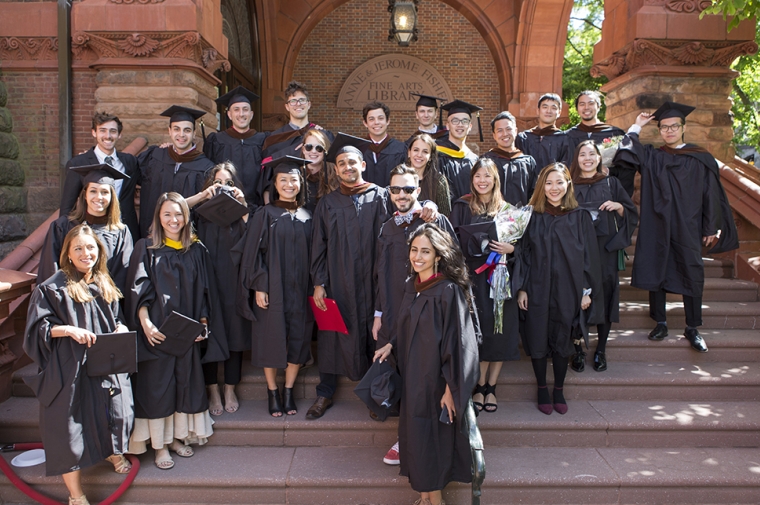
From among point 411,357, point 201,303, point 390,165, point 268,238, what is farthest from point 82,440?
point 390,165

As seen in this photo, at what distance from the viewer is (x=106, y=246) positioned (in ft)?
13.2

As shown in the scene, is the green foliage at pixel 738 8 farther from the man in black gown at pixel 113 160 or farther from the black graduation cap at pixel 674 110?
the man in black gown at pixel 113 160

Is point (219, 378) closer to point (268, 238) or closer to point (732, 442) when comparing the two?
point (268, 238)

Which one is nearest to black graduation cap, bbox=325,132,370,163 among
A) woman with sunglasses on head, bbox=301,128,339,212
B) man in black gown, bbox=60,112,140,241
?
woman with sunglasses on head, bbox=301,128,339,212

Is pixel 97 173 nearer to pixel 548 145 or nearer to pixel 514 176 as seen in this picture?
pixel 514 176

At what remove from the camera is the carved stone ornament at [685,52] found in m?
6.73

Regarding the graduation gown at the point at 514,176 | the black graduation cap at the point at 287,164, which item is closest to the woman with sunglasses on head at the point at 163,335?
the black graduation cap at the point at 287,164

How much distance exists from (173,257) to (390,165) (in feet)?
6.35

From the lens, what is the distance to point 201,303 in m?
4.15

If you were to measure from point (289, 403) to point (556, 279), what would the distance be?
2231mm

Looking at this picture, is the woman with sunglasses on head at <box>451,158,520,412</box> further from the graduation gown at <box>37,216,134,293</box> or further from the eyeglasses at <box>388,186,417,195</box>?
the graduation gown at <box>37,216,134,293</box>

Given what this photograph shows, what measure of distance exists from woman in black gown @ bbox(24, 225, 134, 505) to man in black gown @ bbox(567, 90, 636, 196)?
4.38 meters

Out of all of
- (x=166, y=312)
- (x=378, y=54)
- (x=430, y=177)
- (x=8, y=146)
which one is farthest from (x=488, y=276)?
(x=378, y=54)

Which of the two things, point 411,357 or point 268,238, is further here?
point 268,238
